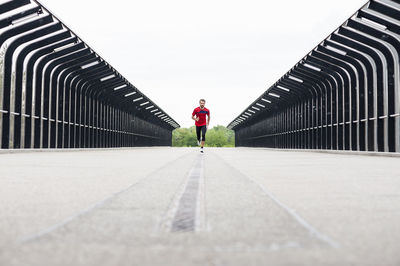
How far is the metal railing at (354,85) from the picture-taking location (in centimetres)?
1279

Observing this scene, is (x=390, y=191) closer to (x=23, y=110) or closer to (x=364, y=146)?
(x=364, y=146)

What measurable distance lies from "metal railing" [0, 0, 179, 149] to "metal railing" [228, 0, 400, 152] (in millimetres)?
→ 8771

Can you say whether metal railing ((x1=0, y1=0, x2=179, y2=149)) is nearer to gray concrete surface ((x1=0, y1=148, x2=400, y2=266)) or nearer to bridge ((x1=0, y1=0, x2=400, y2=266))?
bridge ((x1=0, y1=0, x2=400, y2=266))

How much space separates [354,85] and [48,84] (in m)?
11.6

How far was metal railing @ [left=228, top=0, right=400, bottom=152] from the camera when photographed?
12.8 metres

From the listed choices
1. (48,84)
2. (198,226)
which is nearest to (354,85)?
(48,84)

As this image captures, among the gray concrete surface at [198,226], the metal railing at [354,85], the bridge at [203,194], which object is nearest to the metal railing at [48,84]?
the bridge at [203,194]

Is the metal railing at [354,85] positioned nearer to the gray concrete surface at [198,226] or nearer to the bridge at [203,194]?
the bridge at [203,194]

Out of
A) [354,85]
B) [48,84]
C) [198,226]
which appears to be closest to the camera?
[198,226]

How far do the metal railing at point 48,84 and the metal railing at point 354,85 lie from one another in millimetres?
8771

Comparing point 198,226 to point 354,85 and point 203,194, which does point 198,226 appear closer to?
point 203,194

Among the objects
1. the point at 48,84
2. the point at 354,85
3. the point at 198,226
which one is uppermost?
the point at 48,84

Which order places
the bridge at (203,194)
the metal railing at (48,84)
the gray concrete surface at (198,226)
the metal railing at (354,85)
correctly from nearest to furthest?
1. the gray concrete surface at (198,226)
2. the bridge at (203,194)
3. the metal railing at (354,85)
4. the metal railing at (48,84)

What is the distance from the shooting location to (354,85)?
1714cm
